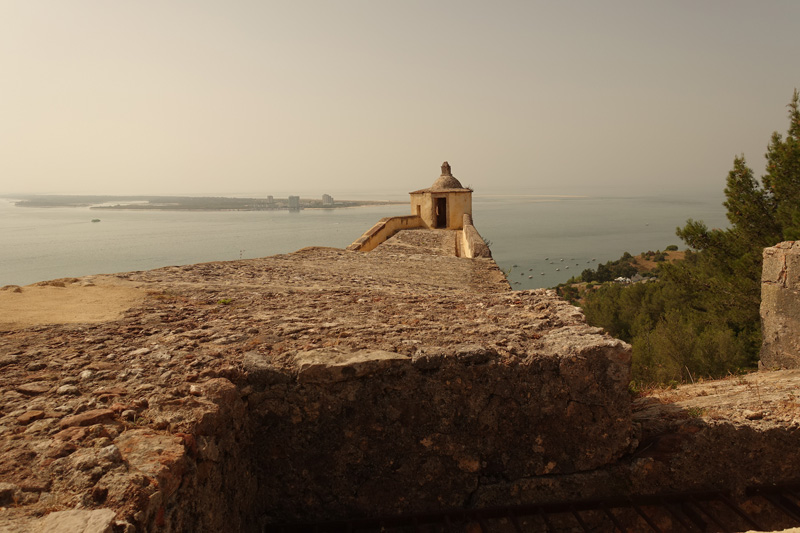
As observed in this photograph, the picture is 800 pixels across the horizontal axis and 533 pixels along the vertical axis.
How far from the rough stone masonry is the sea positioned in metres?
5.46

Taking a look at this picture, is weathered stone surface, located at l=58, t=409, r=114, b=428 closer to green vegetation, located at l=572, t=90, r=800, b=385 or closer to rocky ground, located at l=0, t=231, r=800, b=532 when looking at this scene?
rocky ground, located at l=0, t=231, r=800, b=532

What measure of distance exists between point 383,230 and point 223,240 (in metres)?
26.4

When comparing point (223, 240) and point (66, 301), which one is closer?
point (66, 301)

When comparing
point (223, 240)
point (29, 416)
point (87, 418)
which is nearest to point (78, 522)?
point (87, 418)

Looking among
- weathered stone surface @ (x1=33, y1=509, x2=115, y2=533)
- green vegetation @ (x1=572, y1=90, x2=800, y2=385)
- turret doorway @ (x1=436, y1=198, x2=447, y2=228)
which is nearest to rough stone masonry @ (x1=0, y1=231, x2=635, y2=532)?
weathered stone surface @ (x1=33, y1=509, x2=115, y2=533)

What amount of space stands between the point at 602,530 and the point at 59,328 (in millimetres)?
3255

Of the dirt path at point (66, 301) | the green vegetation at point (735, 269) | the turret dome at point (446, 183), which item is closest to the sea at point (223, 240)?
the dirt path at point (66, 301)

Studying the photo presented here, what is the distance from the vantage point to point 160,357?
2.44 metres

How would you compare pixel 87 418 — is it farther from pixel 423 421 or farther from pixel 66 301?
pixel 66 301

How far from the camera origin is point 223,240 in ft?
127

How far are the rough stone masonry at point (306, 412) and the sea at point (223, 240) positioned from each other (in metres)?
5.46

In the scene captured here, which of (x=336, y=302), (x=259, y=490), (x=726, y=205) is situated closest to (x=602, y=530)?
(x=259, y=490)

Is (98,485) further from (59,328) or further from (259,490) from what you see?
(59,328)

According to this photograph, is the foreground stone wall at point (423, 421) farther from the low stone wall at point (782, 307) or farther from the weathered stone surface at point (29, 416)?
the low stone wall at point (782, 307)
